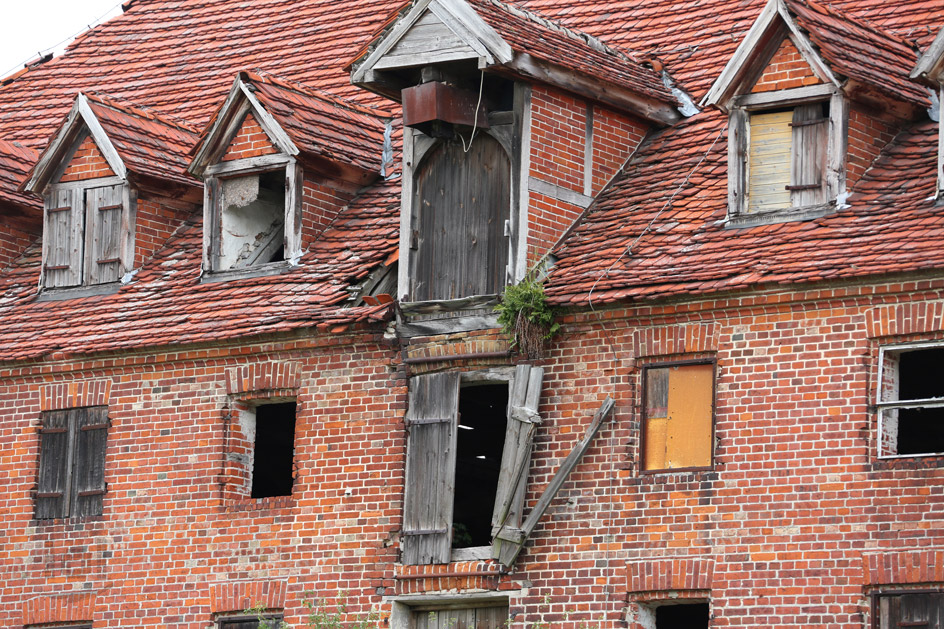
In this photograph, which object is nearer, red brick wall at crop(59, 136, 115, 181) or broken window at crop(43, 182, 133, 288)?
broken window at crop(43, 182, 133, 288)

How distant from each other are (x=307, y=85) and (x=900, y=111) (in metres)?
9.43

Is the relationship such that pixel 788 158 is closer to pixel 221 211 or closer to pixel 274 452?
pixel 221 211

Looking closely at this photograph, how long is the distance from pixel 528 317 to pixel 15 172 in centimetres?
979

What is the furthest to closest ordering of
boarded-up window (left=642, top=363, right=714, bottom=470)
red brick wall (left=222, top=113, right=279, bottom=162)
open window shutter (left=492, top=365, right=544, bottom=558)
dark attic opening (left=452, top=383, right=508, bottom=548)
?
1. dark attic opening (left=452, top=383, right=508, bottom=548)
2. red brick wall (left=222, top=113, right=279, bottom=162)
3. open window shutter (left=492, top=365, right=544, bottom=558)
4. boarded-up window (left=642, top=363, right=714, bottom=470)

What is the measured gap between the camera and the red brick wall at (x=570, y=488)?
20.4 meters

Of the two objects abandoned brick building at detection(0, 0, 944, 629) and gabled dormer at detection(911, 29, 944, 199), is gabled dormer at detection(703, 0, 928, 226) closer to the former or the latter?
abandoned brick building at detection(0, 0, 944, 629)

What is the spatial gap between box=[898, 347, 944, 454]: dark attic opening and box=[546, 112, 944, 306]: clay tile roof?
279cm

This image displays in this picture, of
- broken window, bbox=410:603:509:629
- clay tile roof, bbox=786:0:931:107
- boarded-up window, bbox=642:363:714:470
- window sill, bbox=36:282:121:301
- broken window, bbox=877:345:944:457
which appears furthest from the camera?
window sill, bbox=36:282:121:301

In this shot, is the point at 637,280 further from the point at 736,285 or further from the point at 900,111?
the point at 900,111

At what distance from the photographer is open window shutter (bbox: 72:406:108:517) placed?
2550 cm

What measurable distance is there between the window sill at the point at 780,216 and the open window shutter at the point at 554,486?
7.82 feet

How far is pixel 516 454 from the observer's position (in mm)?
22344

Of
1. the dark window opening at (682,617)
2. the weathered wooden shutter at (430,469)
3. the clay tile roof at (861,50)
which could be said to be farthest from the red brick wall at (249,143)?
the dark window opening at (682,617)

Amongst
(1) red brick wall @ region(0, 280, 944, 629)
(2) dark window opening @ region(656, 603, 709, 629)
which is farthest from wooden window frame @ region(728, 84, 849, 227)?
(2) dark window opening @ region(656, 603, 709, 629)
